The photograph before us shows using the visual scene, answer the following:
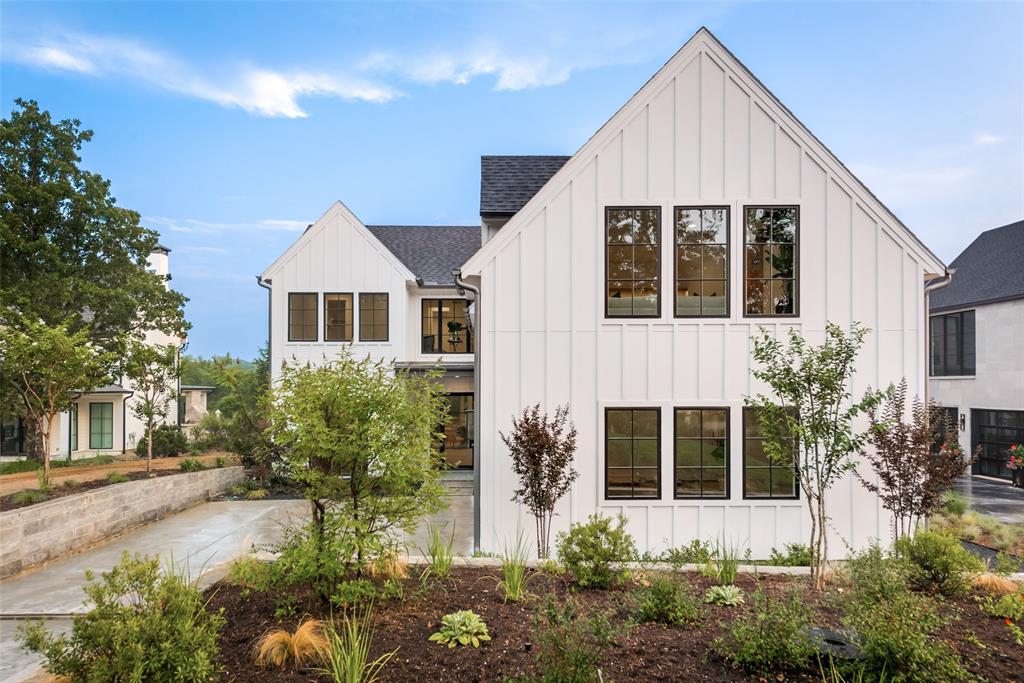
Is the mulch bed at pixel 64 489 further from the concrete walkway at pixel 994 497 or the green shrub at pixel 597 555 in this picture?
the concrete walkway at pixel 994 497

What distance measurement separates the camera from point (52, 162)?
55.5 ft

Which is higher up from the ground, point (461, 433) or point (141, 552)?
point (461, 433)

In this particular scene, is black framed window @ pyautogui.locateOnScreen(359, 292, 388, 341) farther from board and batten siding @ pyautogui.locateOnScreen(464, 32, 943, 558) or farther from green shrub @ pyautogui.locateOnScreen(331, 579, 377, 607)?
green shrub @ pyautogui.locateOnScreen(331, 579, 377, 607)

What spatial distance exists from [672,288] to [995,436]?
16934 millimetres

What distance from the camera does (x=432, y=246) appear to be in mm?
21078

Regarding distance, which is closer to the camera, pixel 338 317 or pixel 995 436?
pixel 338 317

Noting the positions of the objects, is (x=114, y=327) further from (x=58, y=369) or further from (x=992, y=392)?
(x=992, y=392)

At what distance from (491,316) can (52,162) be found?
17.1 meters

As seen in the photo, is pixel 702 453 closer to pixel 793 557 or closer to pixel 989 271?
pixel 793 557

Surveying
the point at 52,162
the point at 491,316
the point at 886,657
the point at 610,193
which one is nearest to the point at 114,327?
the point at 52,162

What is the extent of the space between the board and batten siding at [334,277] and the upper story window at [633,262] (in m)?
10.3

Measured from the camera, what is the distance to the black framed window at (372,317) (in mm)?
17641

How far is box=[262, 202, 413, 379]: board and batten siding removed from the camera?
17.3m

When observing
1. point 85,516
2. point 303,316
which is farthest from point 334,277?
point 85,516
